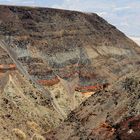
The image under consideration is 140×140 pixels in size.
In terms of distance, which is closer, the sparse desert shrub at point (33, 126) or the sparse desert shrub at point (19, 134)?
the sparse desert shrub at point (19, 134)

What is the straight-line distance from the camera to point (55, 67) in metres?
57.0

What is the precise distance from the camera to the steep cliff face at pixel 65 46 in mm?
53469

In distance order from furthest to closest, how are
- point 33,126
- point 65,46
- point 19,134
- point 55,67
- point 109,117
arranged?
1. point 65,46
2. point 55,67
3. point 33,126
4. point 19,134
5. point 109,117

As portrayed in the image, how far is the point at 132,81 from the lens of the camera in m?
26.7

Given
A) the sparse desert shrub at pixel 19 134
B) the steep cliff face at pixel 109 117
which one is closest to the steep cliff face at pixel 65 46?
the sparse desert shrub at pixel 19 134

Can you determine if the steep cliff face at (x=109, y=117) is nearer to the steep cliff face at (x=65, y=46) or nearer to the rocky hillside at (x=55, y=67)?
the rocky hillside at (x=55, y=67)

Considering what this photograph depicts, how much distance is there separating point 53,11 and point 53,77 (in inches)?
634

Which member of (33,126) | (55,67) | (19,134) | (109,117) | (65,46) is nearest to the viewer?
(109,117)

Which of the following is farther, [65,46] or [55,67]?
[65,46]

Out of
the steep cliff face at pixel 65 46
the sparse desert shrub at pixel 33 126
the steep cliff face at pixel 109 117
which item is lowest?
the sparse desert shrub at pixel 33 126

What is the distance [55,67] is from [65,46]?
5.66 meters

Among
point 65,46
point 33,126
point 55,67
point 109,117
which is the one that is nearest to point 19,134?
point 33,126

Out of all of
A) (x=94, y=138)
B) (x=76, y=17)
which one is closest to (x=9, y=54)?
(x=76, y=17)

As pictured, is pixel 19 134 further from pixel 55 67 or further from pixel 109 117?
pixel 55 67
